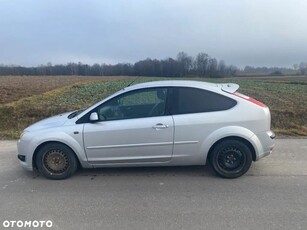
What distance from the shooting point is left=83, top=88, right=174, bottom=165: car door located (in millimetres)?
4453

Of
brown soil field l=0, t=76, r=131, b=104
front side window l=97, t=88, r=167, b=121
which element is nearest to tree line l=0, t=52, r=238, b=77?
brown soil field l=0, t=76, r=131, b=104

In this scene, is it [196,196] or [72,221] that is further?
[196,196]

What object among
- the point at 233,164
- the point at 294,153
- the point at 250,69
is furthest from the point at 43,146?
the point at 250,69

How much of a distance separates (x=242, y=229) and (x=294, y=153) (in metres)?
3.29

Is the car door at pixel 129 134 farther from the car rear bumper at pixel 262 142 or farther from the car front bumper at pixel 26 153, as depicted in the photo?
the car rear bumper at pixel 262 142

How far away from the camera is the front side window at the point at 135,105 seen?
180 inches

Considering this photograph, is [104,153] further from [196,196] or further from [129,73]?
[129,73]

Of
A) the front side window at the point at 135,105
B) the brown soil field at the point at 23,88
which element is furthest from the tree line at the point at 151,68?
the front side window at the point at 135,105

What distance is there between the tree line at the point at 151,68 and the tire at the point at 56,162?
203ft

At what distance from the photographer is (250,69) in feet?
332

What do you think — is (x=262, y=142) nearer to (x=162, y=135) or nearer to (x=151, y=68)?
(x=162, y=135)

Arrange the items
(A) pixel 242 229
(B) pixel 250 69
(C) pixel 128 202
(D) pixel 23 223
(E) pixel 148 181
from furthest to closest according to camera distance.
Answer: (B) pixel 250 69, (E) pixel 148 181, (C) pixel 128 202, (D) pixel 23 223, (A) pixel 242 229
